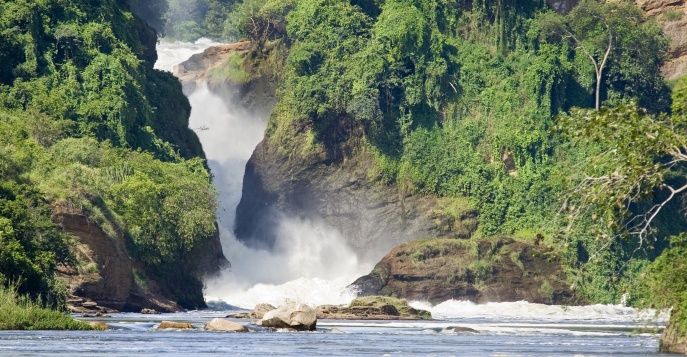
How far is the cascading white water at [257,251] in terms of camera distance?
118 metres

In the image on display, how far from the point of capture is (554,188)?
12212 cm

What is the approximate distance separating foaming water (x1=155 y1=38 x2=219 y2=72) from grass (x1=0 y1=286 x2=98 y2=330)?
104m

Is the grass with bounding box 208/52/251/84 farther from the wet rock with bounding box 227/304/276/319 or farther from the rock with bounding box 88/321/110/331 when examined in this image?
the rock with bounding box 88/321/110/331

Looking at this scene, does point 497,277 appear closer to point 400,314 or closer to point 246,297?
point 246,297

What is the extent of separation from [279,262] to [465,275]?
21.2 metres

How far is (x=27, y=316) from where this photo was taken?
5716 centimetres

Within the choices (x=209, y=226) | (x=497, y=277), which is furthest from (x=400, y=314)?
(x=497, y=277)

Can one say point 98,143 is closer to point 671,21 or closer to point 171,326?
point 171,326

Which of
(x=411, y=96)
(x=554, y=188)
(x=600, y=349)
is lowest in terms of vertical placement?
(x=600, y=349)

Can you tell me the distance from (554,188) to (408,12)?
20.6m

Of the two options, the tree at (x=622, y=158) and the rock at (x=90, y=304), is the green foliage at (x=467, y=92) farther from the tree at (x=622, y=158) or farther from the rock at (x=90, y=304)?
the tree at (x=622, y=158)

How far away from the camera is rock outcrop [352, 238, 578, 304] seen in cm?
10888

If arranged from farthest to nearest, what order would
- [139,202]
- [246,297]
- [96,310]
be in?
1. [246,297]
2. [139,202]
3. [96,310]

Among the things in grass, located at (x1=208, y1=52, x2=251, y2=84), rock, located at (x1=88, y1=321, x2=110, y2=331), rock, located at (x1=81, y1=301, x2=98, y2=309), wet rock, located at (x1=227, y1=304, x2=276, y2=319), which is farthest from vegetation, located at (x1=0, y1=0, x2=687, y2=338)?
rock, located at (x1=88, y1=321, x2=110, y2=331)
